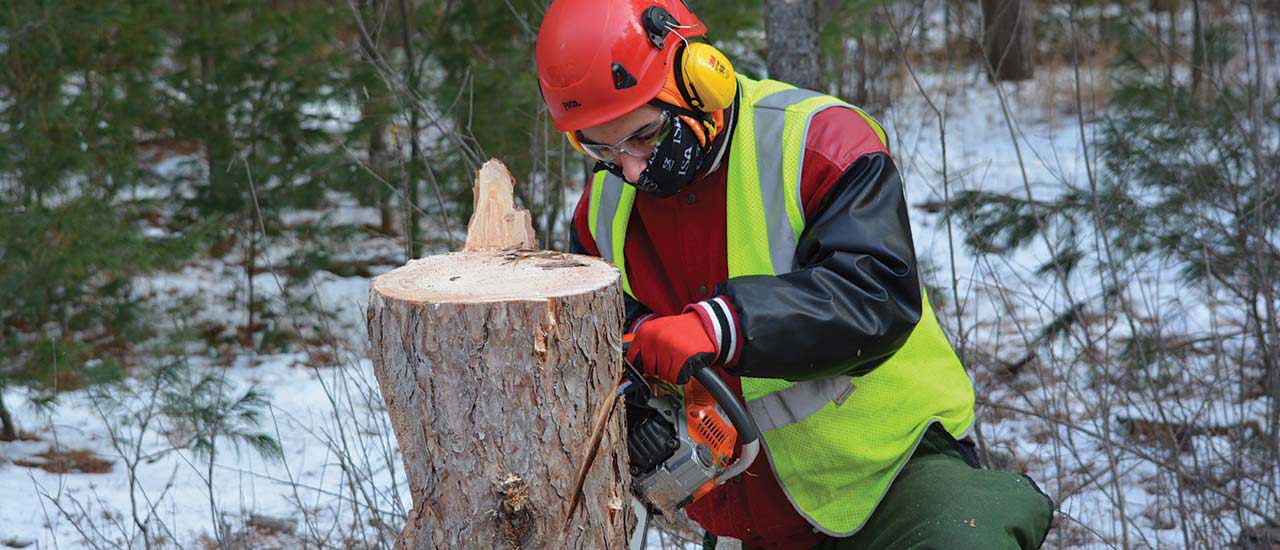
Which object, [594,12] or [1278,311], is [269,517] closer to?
[594,12]

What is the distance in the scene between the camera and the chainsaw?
210cm

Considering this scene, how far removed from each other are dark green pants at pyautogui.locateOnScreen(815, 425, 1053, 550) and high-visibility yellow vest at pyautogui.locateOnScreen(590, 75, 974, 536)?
53 millimetres

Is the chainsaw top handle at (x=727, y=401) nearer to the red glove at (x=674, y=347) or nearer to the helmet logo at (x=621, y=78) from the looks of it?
the red glove at (x=674, y=347)

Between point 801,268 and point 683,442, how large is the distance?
1.52 feet

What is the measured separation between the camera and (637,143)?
2.45 meters

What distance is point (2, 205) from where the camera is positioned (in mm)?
4859

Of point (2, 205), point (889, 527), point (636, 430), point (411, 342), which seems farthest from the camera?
point (2, 205)

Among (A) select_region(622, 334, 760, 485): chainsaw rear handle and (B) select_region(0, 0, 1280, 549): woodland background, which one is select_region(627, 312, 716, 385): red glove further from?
(B) select_region(0, 0, 1280, 549): woodland background

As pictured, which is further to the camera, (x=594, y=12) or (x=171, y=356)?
(x=171, y=356)

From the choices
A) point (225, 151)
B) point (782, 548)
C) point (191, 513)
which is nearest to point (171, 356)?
point (225, 151)

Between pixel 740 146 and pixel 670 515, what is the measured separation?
0.83 metres

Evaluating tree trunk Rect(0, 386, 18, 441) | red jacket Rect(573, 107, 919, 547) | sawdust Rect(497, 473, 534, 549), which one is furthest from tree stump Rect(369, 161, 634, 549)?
tree trunk Rect(0, 386, 18, 441)

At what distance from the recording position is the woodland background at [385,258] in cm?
378

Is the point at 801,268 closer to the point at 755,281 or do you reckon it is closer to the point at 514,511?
the point at 755,281
